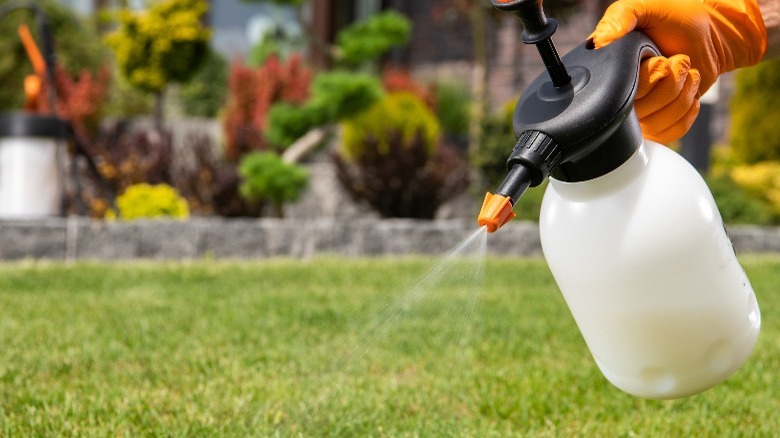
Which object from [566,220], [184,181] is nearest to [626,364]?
[566,220]

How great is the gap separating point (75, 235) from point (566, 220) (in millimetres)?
4324

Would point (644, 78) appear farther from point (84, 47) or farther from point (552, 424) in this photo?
point (84, 47)

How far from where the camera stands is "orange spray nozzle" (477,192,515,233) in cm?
122

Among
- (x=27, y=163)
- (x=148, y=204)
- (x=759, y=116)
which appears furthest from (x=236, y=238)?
(x=759, y=116)

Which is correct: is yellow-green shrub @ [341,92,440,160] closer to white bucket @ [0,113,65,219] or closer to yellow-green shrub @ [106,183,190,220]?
yellow-green shrub @ [106,183,190,220]

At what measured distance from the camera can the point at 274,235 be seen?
5.61 metres

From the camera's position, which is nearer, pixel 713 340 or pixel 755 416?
pixel 713 340

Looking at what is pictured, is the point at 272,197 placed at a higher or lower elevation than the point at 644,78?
lower

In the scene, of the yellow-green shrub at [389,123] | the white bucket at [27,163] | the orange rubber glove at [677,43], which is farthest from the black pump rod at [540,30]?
the yellow-green shrub at [389,123]

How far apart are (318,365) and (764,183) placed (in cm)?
524

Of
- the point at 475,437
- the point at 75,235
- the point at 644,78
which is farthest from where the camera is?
the point at 75,235

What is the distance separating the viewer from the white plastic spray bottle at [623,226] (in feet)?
Result: 4.13

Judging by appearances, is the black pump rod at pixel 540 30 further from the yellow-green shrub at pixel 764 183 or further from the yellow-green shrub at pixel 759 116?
the yellow-green shrub at pixel 759 116

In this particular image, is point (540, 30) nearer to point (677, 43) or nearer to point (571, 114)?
point (571, 114)
